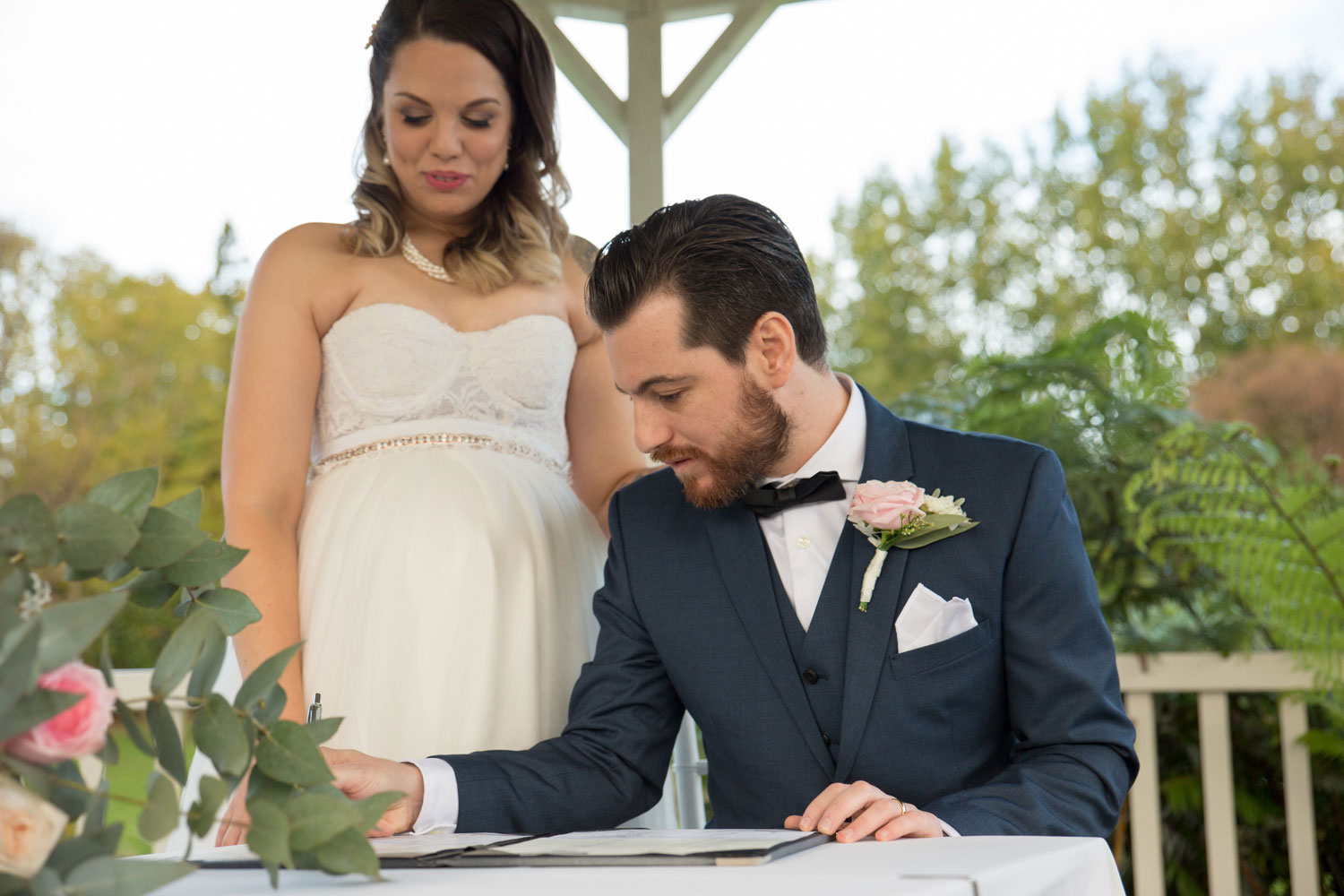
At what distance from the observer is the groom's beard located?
1792mm

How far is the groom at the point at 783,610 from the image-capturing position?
159 cm

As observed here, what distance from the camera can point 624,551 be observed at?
6.20 ft

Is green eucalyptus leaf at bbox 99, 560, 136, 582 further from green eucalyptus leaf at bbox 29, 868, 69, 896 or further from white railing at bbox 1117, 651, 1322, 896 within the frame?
white railing at bbox 1117, 651, 1322, 896

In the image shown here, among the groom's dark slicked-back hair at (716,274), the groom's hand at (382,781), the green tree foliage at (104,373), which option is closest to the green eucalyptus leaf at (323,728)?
the groom's hand at (382,781)

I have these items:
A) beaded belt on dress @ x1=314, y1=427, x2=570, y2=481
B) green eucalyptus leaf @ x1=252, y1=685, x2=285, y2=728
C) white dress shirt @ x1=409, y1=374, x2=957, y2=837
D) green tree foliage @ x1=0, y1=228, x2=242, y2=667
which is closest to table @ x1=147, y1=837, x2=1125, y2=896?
green eucalyptus leaf @ x1=252, y1=685, x2=285, y2=728

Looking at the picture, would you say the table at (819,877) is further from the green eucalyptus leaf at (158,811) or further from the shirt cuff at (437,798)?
the shirt cuff at (437,798)

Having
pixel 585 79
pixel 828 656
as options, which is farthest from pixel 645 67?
pixel 828 656

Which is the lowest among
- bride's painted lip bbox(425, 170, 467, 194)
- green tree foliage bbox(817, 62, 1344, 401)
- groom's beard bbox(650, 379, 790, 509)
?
groom's beard bbox(650, 379, 790, 509)

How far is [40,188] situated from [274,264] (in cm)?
1548

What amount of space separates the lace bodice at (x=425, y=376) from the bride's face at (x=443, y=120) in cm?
22

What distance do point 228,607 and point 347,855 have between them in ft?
0.68

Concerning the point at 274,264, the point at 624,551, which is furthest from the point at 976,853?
the point at 274,264

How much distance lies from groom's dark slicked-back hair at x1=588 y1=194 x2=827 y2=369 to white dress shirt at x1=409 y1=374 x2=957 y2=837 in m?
0.12

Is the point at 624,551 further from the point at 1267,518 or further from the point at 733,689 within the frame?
the point at 1267,518
